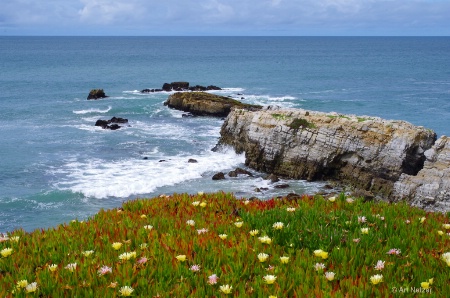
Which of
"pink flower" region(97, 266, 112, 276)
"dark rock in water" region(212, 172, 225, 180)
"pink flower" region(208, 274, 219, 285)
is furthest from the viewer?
"dark rock in water" region(212, 172, 225, 180)

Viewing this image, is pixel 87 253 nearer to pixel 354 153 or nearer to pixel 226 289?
pixel 226 289

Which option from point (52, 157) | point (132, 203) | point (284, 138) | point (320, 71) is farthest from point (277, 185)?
point (320, 71)

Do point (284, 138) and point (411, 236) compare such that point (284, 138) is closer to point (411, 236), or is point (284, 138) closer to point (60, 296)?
point (411, 236)

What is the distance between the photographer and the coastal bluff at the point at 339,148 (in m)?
30.4

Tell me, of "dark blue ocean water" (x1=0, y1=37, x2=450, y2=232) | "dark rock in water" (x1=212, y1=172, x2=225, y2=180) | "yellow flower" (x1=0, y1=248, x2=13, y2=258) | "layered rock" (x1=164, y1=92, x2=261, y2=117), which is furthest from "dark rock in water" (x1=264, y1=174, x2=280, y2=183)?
"yellow flower" (x1=0, y1=248, x2=13, y2=258)

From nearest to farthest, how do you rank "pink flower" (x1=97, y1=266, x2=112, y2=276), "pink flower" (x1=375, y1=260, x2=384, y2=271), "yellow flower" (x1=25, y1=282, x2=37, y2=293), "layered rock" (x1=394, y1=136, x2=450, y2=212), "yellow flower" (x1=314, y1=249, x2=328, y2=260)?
"yellow flower" (x1=25, y1=282, x2=37, y2=293) < "pink flower" (x1=97, y1=266, x2=112, y2=276) < "pink flower" (x1=375, y1=260, x2=384, y2=271) < "yellow flower" (x1=314, y1=249, x2=328, y2=260) < "layered rock" (x1=394, y1=136, x2=450, y2=212)

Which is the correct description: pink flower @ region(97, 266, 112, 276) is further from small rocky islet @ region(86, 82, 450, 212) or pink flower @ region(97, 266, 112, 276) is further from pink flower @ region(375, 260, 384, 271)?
small rocky islet @ region(86, 82, 450, 212)

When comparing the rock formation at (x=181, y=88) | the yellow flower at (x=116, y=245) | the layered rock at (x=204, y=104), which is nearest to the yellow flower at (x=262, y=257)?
the yellow flower at (x=116, y=245)

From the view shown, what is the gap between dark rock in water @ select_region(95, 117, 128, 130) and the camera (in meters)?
51.7

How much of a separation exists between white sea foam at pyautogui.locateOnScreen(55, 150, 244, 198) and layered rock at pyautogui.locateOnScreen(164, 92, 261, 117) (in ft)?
60.5

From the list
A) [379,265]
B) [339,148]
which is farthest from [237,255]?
[339,148]

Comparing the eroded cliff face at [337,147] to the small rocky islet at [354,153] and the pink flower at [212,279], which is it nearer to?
the small rocky islet at [354,153]

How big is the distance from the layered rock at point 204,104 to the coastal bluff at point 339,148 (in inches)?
814

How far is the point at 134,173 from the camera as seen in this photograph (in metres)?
34.7
